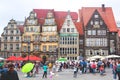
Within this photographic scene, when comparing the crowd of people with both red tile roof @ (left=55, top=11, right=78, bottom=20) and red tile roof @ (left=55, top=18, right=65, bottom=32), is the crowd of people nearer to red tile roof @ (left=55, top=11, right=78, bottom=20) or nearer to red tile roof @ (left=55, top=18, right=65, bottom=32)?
red tile roof @ (left=55, top=18, right=65, bottom=32)

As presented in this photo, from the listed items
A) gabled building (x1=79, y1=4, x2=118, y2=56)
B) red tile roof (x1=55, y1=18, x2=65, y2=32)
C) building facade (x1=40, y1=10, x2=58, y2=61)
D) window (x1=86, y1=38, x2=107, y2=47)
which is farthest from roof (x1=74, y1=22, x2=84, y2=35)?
building facade (x1=40, y1=10, x2=58, y2=61)

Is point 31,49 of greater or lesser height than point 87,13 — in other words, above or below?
below

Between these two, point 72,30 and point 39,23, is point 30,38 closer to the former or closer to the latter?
point 39,23

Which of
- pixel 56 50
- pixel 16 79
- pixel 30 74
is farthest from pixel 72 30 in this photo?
pixel 16 79

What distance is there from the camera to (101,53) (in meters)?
80.8

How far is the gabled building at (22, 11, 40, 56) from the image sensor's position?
80.8m

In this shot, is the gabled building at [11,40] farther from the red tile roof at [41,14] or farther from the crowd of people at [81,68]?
the crowd of people at [81,68]

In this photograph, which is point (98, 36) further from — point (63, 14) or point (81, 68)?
point (81, 68)

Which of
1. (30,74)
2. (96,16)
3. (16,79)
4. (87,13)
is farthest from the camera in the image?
(87,13)

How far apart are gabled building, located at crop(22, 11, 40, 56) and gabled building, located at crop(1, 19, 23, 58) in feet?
3.75

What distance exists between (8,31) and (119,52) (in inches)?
1022

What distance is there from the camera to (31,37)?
82188mm

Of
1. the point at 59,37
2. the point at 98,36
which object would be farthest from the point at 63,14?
the point at 98,36

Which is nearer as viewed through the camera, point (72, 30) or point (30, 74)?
point (30, 74)
